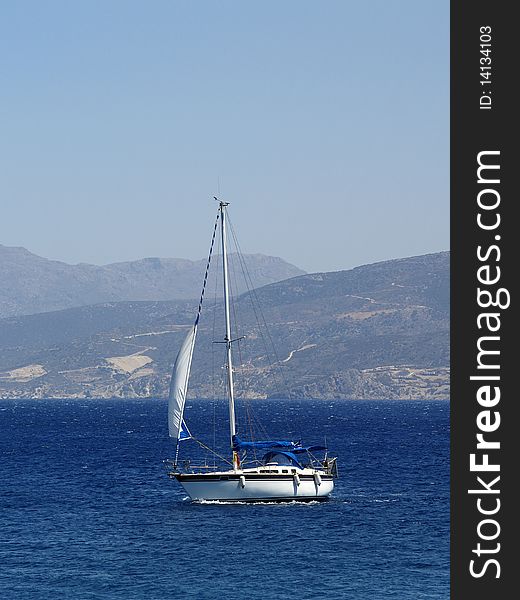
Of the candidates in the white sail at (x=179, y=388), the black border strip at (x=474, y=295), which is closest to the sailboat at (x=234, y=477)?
the white sail at (x=179, y=388)

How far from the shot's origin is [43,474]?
14300 centimetres

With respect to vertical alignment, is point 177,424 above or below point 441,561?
above

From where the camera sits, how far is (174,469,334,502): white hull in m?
106

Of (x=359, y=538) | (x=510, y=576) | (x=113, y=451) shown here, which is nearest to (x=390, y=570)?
(x=359, y=538)

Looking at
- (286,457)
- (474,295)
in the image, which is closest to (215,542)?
(286,457)

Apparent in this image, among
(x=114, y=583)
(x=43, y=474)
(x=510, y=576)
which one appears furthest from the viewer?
(x=43, y=474)

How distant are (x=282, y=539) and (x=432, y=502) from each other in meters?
25.9

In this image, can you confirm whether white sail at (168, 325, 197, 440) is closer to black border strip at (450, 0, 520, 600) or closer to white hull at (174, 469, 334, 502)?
white hull at (174, 469, 334, 502)

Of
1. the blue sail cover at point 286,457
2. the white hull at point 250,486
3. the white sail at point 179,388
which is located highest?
the white sail at point 179,388

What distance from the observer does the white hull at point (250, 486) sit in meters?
106

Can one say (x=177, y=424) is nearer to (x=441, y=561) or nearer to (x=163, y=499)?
(x=163, y=499)

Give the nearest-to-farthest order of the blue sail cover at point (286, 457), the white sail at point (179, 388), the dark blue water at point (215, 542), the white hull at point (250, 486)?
the dark blue water at point (215, 542), the white hull at point (250, 486), the white sail at point (179, 388), the blue sail cover at point (286, 457)

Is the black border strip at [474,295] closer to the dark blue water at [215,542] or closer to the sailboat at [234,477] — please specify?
the dark blue water at [215,542]

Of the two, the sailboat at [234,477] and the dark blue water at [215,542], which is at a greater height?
the sailboat at [234,477]
